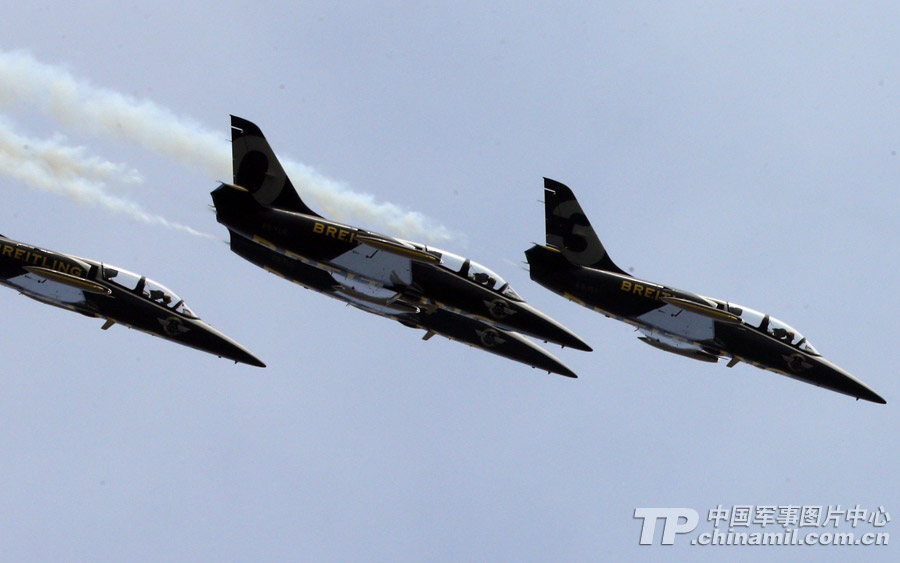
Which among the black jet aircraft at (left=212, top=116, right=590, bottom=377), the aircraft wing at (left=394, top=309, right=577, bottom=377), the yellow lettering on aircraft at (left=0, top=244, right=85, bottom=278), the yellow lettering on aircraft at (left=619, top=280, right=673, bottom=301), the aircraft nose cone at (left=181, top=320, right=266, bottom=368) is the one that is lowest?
the aircraft nose cone at (left=181, top=320, right=266, bottom=368)

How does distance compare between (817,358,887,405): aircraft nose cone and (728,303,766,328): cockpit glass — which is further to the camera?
(817,358,887,405): aircraft nose cone

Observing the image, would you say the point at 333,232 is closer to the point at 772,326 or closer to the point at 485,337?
the point at 485,337

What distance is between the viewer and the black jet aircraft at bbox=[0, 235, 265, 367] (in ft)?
182

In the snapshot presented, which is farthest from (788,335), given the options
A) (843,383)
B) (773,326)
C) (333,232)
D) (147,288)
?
(147,288)

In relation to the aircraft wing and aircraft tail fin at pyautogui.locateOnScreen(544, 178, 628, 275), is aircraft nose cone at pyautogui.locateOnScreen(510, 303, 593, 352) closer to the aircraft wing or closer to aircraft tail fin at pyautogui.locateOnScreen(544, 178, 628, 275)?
the aircraft wing

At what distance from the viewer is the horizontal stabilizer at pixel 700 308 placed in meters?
58.7

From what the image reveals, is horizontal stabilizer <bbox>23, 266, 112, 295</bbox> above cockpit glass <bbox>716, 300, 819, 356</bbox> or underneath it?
underneath

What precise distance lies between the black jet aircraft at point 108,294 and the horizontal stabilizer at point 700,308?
17.7m

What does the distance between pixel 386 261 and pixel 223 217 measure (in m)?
7.13

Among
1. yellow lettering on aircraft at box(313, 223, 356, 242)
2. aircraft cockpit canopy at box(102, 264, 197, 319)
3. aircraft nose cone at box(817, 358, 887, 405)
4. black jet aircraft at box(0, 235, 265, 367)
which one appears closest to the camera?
black jet aircraft at box(0, 235, 265, 367)

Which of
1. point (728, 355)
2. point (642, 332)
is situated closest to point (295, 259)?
point (642, 332)

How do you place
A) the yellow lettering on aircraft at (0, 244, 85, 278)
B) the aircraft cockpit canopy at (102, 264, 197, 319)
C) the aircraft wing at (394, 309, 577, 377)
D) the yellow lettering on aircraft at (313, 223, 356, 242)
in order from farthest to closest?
the aircraft wing at (394, 309, 577, 377) → the aircraft cockpit canopy at (102, 264, 197, 319) → the yellow lettering on aircraft at (313, 223, 356, 242) → the yellow lettering on aircraft at (0, 244, 85, 278)

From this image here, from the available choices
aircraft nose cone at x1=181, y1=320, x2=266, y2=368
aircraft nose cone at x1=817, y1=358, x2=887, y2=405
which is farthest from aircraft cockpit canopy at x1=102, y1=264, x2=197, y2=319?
aircraft nose cone at x1=817, y1=358, x2=887, y2=405

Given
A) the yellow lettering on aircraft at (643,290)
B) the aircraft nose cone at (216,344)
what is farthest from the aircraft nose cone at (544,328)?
the aircraft nose cone at (216,344)
